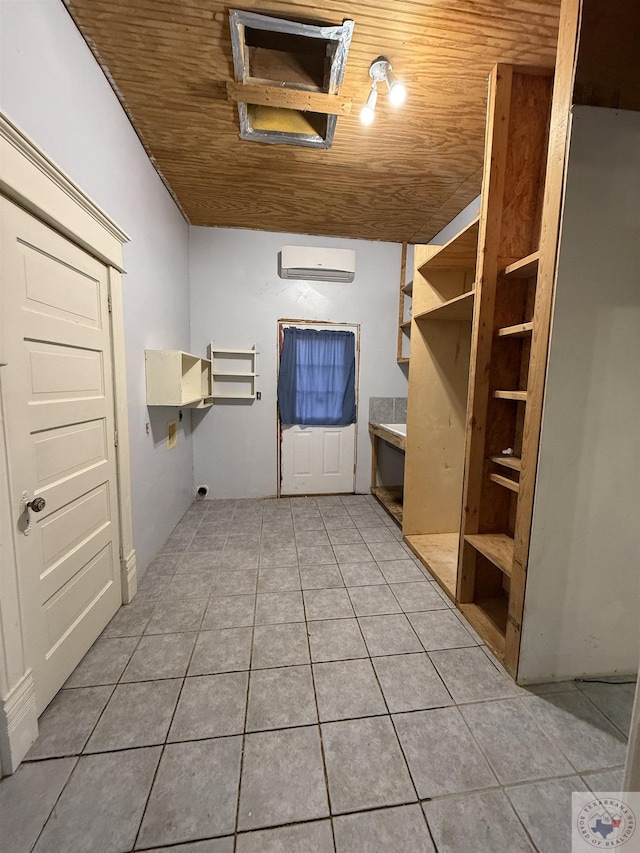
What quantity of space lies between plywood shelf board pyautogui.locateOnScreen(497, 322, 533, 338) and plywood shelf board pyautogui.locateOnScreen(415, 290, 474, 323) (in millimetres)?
378

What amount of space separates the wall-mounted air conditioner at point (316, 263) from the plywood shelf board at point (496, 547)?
297 centimetres

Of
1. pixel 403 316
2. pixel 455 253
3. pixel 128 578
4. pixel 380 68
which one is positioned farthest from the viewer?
pixel 403 316

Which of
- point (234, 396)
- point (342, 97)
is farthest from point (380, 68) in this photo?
point (234, 396)

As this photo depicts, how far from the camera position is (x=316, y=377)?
3.83m

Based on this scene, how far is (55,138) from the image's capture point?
55.2 inches

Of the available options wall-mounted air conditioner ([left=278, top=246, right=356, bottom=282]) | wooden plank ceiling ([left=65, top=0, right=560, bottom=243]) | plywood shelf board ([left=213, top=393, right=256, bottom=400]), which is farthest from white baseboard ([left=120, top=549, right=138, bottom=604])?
wall-mounted air conditioner ([left=278, top=246, right=356, bottom=282])

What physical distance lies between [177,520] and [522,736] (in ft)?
9.50

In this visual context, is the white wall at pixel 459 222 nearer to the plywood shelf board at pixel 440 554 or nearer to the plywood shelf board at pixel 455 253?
the plywood shelf board at pixel 455 253

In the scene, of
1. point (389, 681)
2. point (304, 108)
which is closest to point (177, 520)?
point (389, 681)

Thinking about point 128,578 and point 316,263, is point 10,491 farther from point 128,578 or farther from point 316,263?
point 316,263

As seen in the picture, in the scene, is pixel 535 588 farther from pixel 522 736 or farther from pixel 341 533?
pixel 341 533

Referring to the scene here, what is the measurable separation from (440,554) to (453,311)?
73.9 inches

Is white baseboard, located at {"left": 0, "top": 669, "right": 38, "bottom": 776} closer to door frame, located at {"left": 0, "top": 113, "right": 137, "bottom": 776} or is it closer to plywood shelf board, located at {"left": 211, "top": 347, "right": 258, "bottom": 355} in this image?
door frame, located at {"left": 0, "top": 113, "right": 137, "bottom": 776}

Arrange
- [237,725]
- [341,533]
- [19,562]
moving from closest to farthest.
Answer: [19,562] → [237,725] → [341,533]
